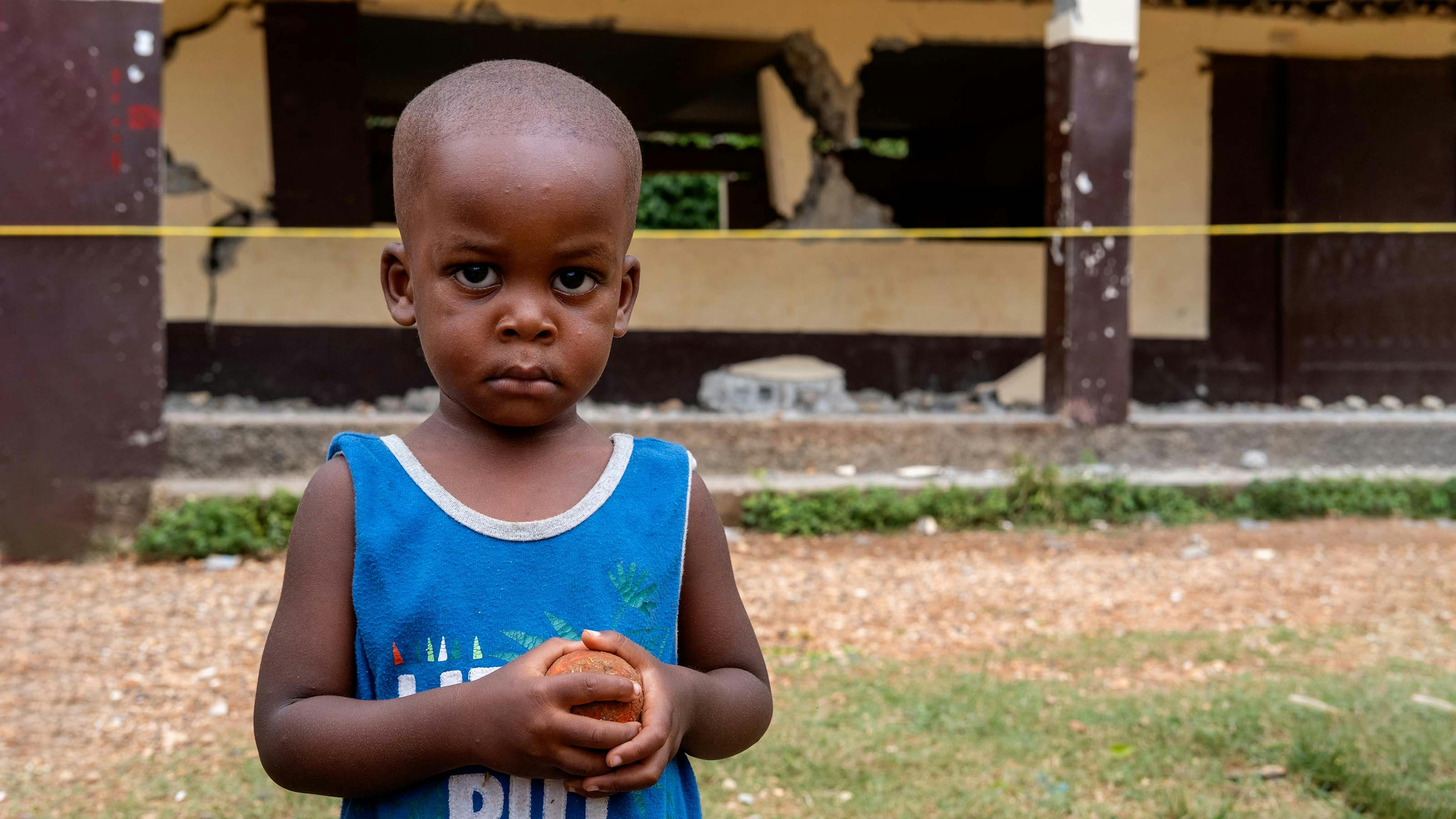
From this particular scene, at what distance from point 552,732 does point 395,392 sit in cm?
605

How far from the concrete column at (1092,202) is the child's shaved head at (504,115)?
4.76m

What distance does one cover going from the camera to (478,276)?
114 cm

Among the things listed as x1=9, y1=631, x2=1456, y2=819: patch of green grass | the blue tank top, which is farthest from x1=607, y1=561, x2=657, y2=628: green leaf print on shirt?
x1=9, y1=631, x2=1456, y2=819: patch of green grass

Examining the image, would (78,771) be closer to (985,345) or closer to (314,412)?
(314,412)

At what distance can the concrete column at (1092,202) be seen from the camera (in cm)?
564

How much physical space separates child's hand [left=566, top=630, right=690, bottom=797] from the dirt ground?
2.18 meters

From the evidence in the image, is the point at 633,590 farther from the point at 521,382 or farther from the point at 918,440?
the point at 918,440

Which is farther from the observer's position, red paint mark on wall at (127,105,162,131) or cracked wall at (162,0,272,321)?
cracked wall at (162,0,272,321)

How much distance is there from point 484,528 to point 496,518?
19 millimetres

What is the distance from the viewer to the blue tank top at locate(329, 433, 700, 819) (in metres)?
1.13

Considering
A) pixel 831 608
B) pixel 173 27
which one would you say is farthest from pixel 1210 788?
pixel 173 27

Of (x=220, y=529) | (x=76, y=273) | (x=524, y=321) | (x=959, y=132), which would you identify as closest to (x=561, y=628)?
(x=524, y=321)

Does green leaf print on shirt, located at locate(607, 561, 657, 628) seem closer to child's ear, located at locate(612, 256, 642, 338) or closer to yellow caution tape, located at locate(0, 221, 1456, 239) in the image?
child's ear, located at locate(612, 256, 642, 338)

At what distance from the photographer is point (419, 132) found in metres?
1.17
